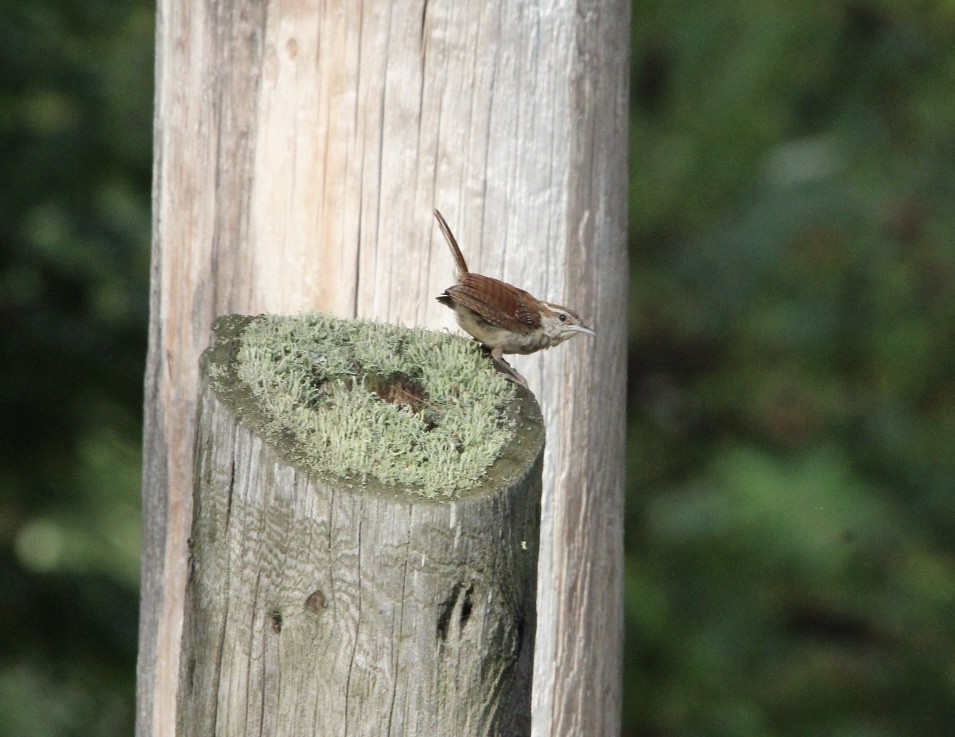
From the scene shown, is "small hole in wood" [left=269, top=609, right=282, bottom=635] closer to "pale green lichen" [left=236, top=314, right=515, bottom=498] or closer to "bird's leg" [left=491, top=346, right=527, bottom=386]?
"pale green lichen" [left=236, top=314, right=515, bottom=498]

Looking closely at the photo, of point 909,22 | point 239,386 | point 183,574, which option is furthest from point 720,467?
point 239,386

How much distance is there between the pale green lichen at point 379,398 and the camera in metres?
1.65

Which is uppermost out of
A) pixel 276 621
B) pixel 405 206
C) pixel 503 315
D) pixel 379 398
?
pixel 405 206

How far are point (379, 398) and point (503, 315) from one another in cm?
58

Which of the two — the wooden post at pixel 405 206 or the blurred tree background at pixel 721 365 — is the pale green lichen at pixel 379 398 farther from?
the blurred tree background at pixel 721 365

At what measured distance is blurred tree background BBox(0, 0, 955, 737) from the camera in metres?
4.98

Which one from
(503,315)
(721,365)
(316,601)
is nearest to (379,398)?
(316,601)

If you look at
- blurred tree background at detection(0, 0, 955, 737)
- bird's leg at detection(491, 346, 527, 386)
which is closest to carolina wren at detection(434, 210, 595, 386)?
bird's leg at detection(491, 346, 527, 386)

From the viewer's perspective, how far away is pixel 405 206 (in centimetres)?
234

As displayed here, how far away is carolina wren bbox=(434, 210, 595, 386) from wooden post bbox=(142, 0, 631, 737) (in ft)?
0.12

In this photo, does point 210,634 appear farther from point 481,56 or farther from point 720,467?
point 720,467

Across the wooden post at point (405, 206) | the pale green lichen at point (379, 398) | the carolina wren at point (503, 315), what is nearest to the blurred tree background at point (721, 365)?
the wooden post at point (405, 206)

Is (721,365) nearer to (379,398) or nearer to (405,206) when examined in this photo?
(405,206)

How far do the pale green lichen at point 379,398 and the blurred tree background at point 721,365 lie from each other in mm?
3186
